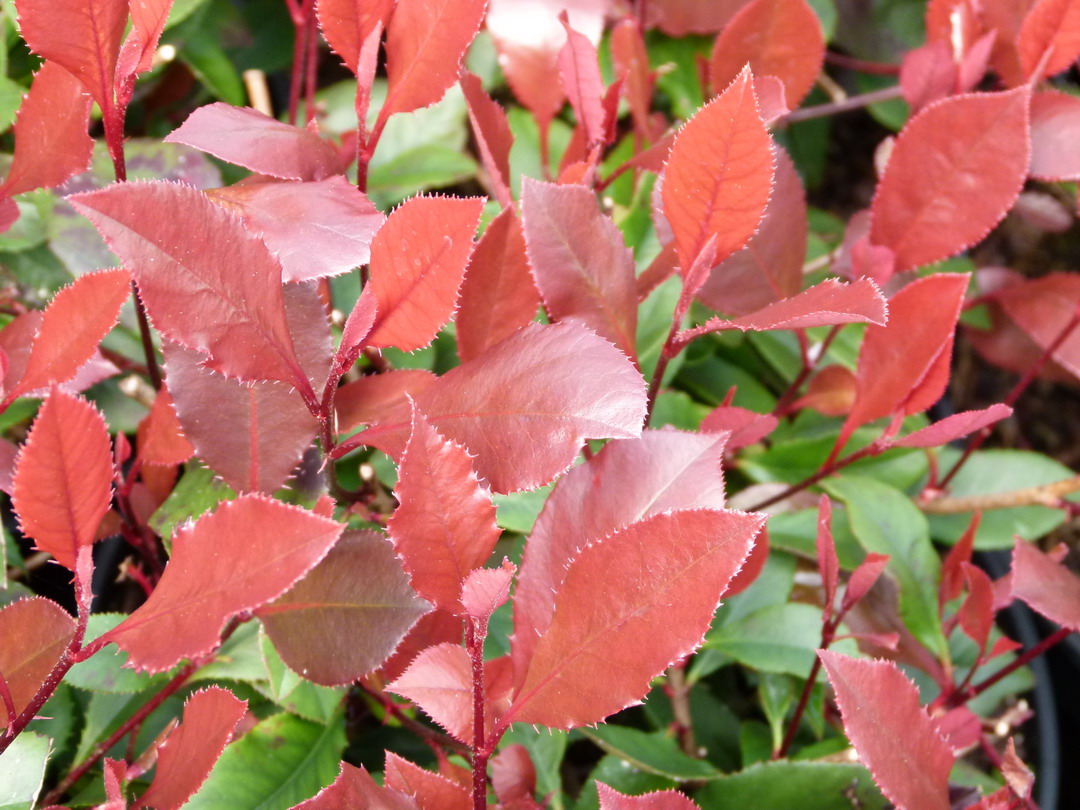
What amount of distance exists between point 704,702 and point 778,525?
0.15 meters

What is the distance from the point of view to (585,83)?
0.50 meters

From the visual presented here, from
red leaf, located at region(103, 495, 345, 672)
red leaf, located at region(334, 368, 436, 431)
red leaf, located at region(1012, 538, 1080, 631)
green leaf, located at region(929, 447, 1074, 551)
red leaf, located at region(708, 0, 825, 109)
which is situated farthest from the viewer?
green leaf, located at region(929, 447, 1074, 551)

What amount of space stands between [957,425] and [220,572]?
1.18 feet

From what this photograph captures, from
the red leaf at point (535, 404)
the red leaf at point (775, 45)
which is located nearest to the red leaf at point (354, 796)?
the red leaf at point (535, 404)

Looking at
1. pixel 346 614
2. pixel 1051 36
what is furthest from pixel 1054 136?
pixel 346 614

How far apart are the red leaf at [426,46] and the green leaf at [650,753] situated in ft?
1.16

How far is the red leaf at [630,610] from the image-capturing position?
→ 1.04ft

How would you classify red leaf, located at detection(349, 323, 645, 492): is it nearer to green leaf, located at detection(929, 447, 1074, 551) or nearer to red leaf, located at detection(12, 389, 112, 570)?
red leaf, located at detection(12, 389, 112, 570)

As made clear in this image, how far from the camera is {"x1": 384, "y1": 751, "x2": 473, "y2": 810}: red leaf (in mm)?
374

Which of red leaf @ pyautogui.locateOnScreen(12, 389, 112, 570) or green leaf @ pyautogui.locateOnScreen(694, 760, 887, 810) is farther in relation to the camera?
green leaf @ pyautogui.locateOnScreen(694, 760, 887, 810)

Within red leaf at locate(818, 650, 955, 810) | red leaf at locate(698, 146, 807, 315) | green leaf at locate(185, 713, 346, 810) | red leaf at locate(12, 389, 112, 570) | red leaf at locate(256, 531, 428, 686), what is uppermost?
red leaf at locate(12, 389, 112, 570)

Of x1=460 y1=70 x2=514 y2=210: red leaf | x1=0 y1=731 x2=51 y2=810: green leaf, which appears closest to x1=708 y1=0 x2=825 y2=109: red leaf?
x1=460 y1=70 x2=514 y2=210: red leaf

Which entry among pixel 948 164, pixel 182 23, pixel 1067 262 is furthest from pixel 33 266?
pixel 1067 262

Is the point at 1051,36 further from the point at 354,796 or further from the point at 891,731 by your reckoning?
the point at 354,796
